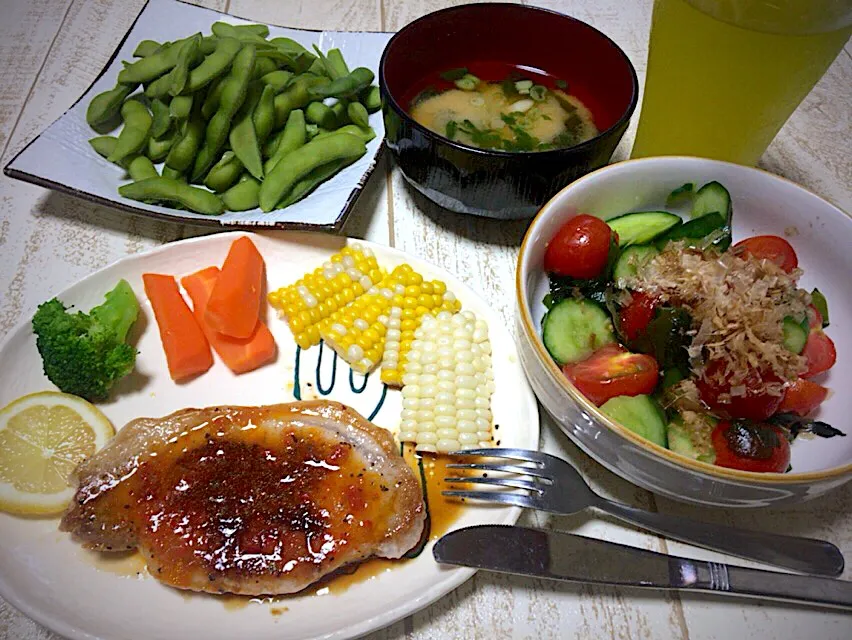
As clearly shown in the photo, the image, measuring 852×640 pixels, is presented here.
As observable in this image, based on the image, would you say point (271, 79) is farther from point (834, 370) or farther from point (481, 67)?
point (834, 370)

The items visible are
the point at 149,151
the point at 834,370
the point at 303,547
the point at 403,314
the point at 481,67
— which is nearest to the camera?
the point at 303,547

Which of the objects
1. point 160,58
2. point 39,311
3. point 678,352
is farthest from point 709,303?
point 160,58

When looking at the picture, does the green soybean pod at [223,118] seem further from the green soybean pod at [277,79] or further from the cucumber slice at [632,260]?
the cucumber slice at [632,260]

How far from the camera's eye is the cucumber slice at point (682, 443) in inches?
49.4

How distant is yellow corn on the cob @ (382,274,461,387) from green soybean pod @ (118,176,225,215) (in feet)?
2.02

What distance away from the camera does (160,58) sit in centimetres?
209

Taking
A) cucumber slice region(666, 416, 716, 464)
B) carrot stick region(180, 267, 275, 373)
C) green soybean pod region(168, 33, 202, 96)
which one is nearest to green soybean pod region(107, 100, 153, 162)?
green soybean pod region(168, 33, 202, 96)

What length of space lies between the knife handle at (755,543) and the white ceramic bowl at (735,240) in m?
0.08

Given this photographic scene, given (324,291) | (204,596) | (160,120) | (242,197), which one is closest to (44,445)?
(204,596)

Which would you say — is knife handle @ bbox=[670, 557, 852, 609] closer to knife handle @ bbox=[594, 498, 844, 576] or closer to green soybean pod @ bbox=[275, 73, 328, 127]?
knife handle @ bbox=[594, 498, 844, 576]

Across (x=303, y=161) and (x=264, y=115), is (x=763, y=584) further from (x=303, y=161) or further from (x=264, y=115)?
(x=264, y=115)

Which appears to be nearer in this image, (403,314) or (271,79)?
(403,314)

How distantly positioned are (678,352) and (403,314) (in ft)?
2.22

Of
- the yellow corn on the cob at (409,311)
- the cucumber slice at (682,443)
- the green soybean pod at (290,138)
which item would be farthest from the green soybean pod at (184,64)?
the cucumber slice at (682,443)
